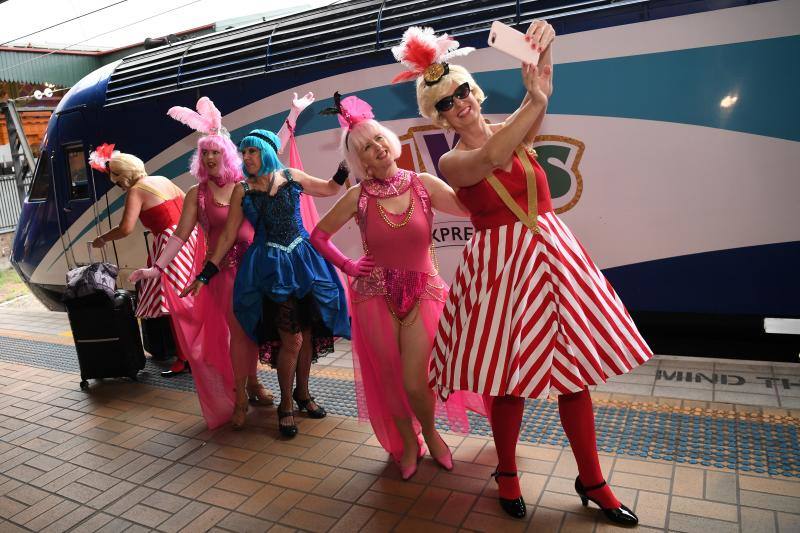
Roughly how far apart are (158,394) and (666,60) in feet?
14.8

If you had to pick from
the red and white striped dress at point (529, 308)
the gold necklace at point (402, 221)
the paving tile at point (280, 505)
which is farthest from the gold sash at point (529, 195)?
the paving tile at point (280, 505)

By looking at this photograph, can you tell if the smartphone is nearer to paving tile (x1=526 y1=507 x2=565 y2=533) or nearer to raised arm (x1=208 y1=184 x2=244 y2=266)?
paving tile (x1=526 y1=507 x2=565 y2=533)

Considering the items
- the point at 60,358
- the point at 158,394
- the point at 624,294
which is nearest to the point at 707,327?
the point at 624,294

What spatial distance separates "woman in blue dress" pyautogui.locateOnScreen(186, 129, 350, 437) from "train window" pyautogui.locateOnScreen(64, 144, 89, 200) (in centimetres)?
389

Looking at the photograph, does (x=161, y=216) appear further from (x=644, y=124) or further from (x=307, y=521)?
(x=644, y=124)

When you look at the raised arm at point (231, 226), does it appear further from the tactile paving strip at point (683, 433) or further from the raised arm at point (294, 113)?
the tactile paving strip at point (683, 433)

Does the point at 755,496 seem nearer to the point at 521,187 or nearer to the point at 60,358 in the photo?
the point at 521,187

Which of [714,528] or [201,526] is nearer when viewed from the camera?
[714,528]

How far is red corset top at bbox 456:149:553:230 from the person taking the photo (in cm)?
265

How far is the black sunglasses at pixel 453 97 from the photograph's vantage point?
2.63 m

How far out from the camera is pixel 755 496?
9.25ft

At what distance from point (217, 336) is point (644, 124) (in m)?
3.23

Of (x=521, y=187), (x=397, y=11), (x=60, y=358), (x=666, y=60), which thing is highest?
(x=397, y=11)

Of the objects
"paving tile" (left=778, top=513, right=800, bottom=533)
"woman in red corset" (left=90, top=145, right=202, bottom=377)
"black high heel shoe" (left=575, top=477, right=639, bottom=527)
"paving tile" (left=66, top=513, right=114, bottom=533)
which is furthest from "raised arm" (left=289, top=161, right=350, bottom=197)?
"paving tile" (left=778, top=513, right=800, bottom=533)
